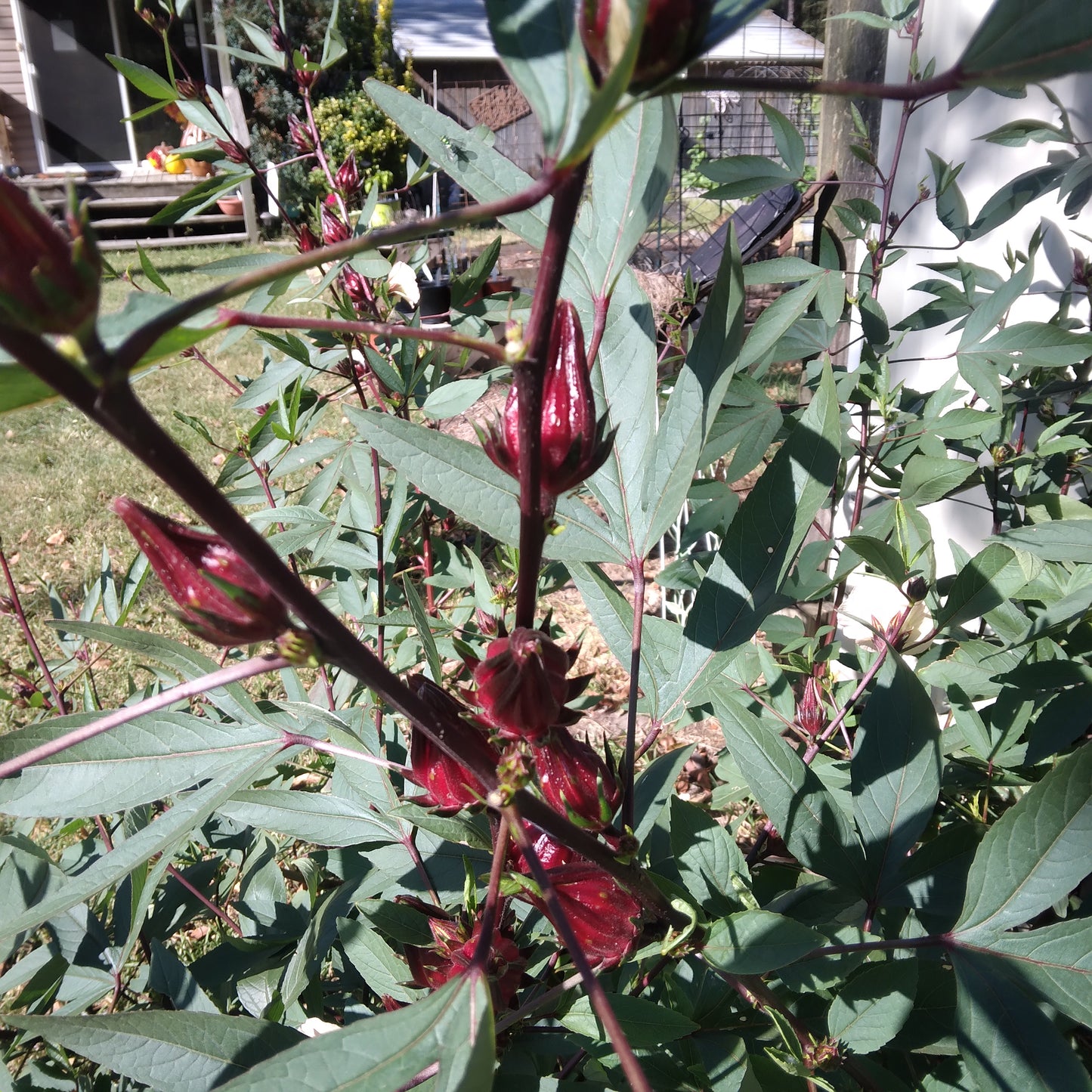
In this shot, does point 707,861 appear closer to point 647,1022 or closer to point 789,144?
point 647,1022

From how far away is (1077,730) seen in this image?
3.42ft

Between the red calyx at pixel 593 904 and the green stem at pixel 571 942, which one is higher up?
the green stem at pixel 571 942

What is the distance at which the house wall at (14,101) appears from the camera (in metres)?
11.9

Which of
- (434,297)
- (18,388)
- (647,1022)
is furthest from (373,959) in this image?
(434,297)

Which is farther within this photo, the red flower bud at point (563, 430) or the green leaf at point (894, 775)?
the green leaf at point (894, 775)

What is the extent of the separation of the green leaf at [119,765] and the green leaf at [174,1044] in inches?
7.0

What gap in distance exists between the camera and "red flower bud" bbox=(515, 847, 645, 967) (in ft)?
2.23

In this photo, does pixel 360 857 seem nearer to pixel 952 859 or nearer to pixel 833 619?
pixel 952 859

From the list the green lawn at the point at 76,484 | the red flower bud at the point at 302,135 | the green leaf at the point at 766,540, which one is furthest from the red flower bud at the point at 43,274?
the green lawn at the point at 76,484

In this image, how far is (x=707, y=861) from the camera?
965 mm

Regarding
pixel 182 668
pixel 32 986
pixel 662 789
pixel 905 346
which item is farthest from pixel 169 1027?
pixel 905 346

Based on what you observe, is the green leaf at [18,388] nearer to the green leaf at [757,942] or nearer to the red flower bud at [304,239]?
the green leaf at [757,942]

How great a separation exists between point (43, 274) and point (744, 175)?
1411mm

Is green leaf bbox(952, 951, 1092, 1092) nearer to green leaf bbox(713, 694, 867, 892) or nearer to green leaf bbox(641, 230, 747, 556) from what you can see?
Result: green leaf bbox(713, 694, 867, 892)
